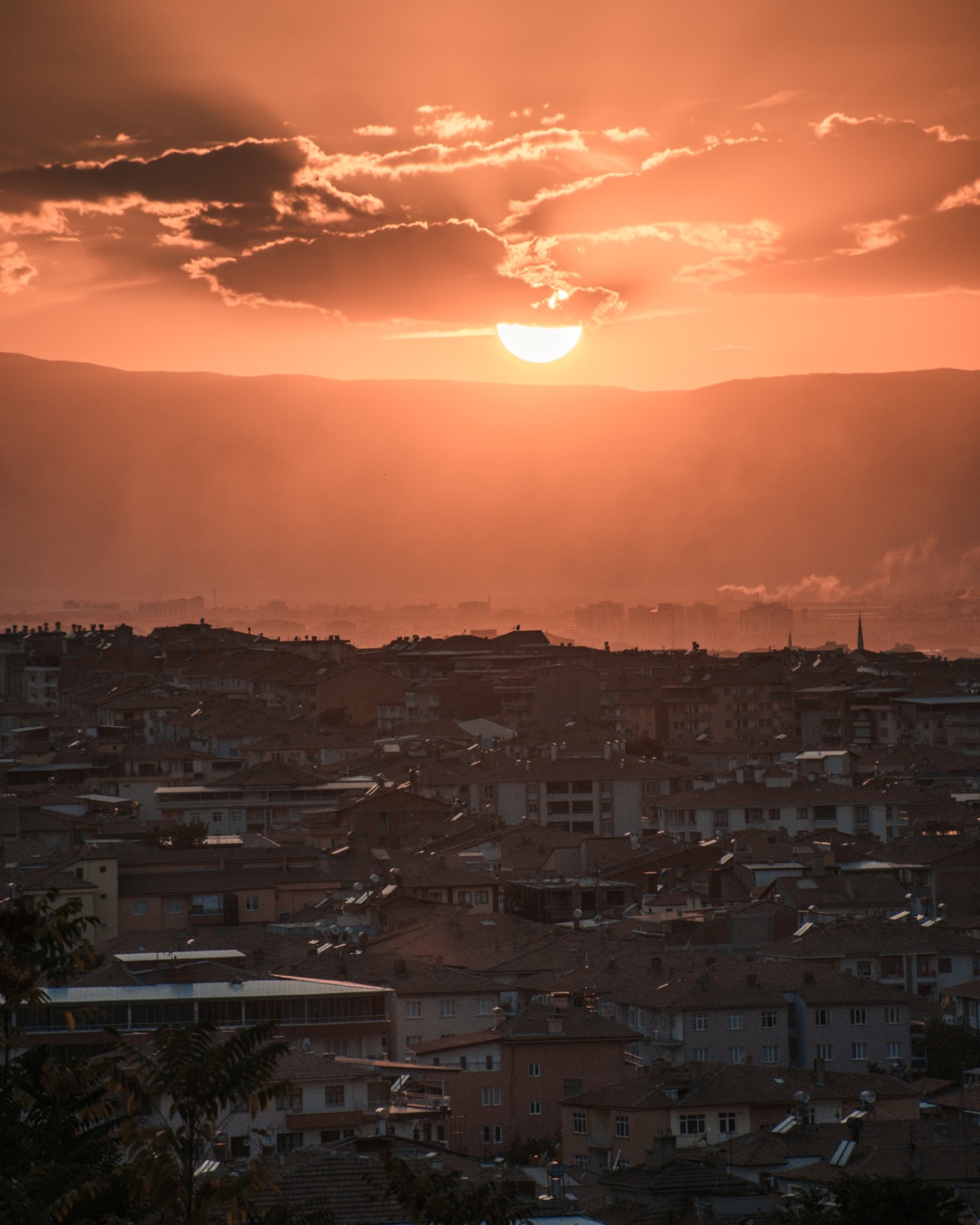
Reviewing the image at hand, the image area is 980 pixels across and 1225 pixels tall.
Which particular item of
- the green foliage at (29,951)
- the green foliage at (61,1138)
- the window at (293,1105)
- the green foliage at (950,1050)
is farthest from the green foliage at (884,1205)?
the green foliage at (950,1050)

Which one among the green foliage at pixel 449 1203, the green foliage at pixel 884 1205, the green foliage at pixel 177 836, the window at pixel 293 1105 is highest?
the green foliage at pixel 177 836

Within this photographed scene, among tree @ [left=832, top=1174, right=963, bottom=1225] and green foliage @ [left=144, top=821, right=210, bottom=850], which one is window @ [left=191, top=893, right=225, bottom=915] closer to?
green foliage @ [left=144, top=821, right=210, bottom=850]

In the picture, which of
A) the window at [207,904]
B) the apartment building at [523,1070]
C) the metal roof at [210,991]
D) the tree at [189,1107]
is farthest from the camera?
the window at [207,904]

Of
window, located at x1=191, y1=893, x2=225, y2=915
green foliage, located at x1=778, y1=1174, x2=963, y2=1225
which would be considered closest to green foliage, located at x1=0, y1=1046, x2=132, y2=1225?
green foliage, located at x1=778, y1=1174, x2=963, y2=1225

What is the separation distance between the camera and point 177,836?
139 ft

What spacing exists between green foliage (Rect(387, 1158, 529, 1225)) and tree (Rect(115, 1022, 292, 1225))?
1.22 metres

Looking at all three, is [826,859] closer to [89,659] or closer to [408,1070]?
[408,1070]

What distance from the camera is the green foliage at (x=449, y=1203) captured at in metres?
10.1

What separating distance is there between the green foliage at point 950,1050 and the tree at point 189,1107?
16.1 m

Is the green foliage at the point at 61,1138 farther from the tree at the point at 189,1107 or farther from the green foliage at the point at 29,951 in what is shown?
the green foliage at the point at 29,951

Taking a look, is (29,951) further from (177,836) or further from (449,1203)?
(177,836)

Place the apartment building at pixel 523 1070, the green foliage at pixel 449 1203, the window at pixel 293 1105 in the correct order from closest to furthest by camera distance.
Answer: the green foliage at pixel 449 1203 < the window at pixel 293 1105 < the apartment building at pixel 523 1070

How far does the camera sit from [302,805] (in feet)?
163

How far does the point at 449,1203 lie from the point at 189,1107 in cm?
186
